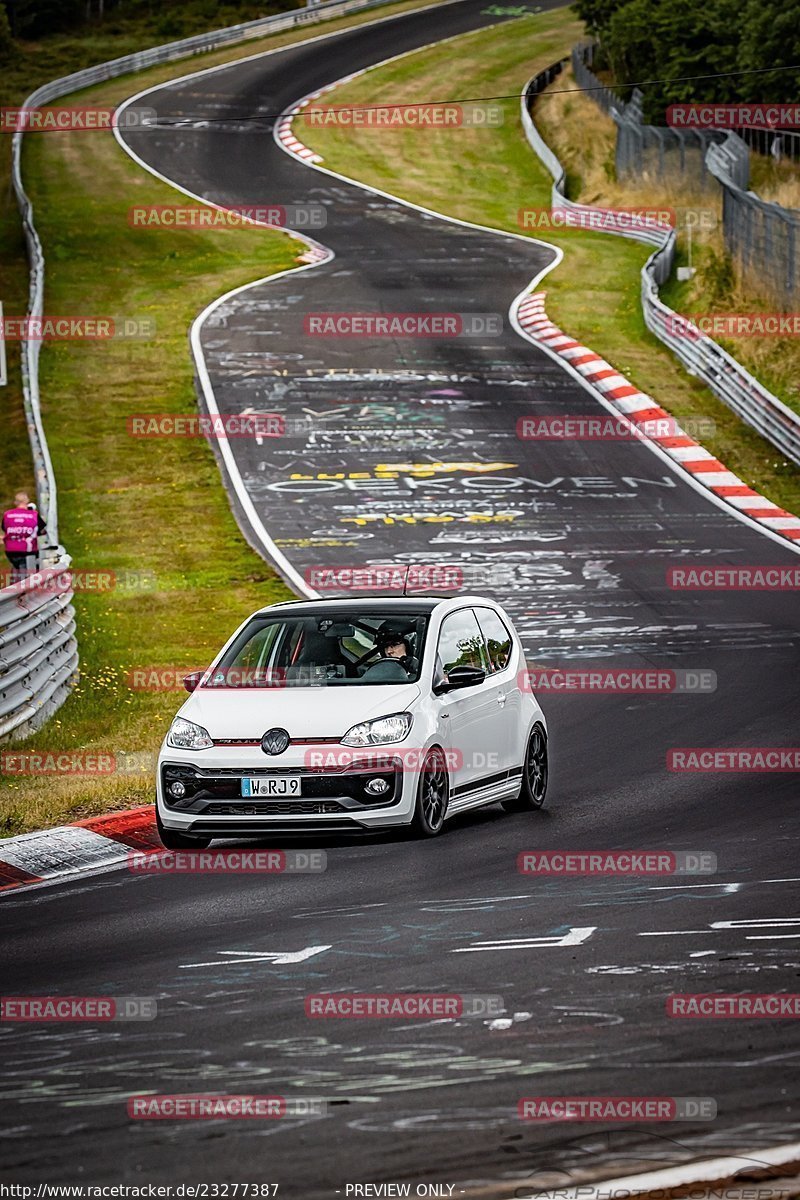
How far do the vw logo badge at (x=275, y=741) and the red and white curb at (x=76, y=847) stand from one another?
121 cm

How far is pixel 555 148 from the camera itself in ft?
207

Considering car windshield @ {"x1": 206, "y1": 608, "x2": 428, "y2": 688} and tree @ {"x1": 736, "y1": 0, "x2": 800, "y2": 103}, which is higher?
tree @ {"x1": 736, "y1": 0, "x2": 800, "y2": 103}

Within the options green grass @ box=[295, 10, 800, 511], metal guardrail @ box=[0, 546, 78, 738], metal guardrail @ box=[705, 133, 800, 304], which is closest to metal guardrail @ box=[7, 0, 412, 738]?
metal guardrail @ box=[0, 546, 78, 738]

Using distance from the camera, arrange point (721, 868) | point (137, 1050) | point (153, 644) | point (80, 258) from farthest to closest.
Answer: point (80, 258) < point (153, 644) < point (721, 868) < point (137, 1050)

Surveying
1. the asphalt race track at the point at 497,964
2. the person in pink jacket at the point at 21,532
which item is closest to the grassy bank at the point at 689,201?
the asphalt race track at the point at 497,964

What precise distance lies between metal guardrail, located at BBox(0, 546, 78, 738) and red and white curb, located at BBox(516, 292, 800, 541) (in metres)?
11.7

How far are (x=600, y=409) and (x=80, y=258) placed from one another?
1857cm

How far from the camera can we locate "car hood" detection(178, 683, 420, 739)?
1205cm

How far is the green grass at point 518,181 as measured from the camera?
35312 millimetres

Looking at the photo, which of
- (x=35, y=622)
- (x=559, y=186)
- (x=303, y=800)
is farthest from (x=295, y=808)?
(x=559, y=186)

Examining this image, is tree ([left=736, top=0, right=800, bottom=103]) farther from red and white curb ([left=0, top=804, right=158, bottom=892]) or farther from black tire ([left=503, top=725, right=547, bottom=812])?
red and white curb ([left=0, top=804, right=158, bottom=892])

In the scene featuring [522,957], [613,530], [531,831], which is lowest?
[613,530]

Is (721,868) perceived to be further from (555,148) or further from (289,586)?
(555,148)

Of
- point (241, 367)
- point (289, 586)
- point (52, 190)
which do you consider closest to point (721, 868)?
point (289, 586)
